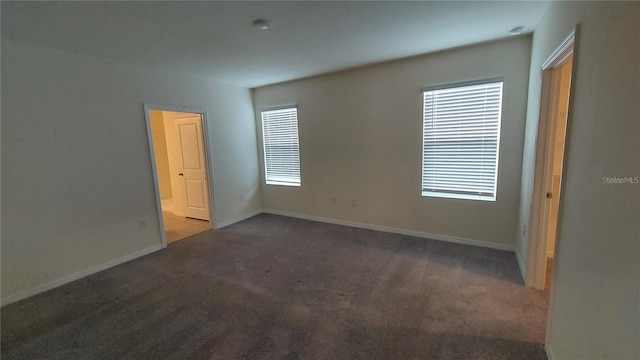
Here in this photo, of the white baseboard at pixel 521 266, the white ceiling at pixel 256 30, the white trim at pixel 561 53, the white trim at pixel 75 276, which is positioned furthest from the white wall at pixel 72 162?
the white baseboard at pixel 521 266

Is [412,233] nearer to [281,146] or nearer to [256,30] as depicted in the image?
[281,146]

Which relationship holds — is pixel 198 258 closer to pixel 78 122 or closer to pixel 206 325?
pixel 206 325

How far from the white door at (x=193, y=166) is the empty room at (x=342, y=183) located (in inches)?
3.2

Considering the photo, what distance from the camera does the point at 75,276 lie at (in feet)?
9.50

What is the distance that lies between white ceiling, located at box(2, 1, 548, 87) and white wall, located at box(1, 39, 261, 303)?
0.84ft

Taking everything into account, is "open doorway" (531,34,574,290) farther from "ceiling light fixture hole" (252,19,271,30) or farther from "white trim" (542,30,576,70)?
"ceiling light fixture hole" (252,19,271,30)

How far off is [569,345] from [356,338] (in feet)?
4.04

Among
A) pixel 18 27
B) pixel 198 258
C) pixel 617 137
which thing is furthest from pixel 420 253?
pixel 18 27

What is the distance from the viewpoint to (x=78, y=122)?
2859 millimetres

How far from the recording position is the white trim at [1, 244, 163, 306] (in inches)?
99.0

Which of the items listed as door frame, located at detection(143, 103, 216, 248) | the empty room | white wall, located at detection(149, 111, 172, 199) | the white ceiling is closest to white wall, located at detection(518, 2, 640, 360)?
the empty room

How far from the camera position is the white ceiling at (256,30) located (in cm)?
201

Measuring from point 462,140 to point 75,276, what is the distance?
16.1 feet

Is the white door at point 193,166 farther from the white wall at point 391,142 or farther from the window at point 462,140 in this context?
the window at point 462,140
